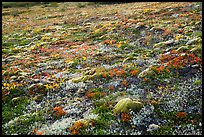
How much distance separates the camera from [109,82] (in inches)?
779

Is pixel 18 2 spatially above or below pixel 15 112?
above

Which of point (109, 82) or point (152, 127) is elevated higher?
point (109, 82)

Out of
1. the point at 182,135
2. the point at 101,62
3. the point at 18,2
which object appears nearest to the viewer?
the point at 182,135

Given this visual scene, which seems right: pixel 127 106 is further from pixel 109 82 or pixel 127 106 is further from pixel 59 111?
pixel 109 82

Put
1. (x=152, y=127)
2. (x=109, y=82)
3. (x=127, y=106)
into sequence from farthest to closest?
(x=109, y=82) → (x=127, y=106) → (x=152, y=127)

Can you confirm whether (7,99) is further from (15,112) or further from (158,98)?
(158,98)

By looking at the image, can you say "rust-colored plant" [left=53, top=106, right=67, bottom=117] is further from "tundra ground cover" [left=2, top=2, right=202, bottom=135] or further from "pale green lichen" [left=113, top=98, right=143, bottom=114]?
"pale green lichen" [left=113, top=98, right=143, bottom=114]

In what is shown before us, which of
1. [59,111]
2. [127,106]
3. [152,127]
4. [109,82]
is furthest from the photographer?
[109,82]

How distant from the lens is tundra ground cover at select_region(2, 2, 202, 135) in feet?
47.7

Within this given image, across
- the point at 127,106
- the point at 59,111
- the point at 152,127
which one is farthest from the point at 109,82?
the point at 152,127

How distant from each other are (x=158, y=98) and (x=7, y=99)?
1030 centimetres

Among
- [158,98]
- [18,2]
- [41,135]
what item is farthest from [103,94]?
[18,2]

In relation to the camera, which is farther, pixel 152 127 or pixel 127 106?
pixel 127 106

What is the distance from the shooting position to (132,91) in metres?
17.9
